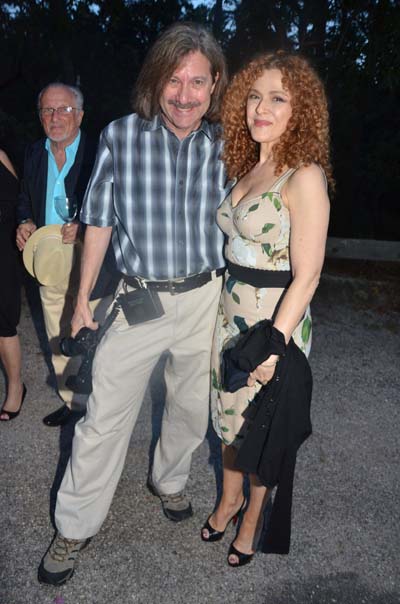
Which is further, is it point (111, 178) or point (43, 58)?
point (43, 58)

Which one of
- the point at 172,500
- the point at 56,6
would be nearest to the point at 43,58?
the point at 56,6

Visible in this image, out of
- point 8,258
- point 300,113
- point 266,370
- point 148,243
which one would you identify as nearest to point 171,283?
point 148,243

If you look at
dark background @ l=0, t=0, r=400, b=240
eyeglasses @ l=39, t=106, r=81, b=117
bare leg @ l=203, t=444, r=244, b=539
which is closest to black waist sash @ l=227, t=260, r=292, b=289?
bare leg @ l=203, t=444, r=244, b=539

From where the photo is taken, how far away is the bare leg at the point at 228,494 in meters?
2.61

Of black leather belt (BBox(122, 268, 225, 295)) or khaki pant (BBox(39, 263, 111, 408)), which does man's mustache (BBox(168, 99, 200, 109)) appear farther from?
khaki pant (BBox(39, 263, 111, 408))

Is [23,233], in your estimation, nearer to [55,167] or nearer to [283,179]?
[55,167]

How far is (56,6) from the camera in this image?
7.75 meters

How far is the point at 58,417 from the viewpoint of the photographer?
3.67m

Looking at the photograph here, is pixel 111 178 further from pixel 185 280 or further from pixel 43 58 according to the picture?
pixel 43 58

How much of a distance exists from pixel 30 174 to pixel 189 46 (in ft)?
5.17

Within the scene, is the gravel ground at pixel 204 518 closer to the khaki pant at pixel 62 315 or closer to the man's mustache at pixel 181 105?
the khaki pant at pixel 62 315

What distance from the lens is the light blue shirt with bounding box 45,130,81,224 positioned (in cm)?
325

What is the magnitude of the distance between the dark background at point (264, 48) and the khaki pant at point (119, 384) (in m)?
2.34

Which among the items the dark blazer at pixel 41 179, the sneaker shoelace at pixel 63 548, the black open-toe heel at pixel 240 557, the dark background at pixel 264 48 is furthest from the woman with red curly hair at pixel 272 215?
the dark background at pixel 264 48
